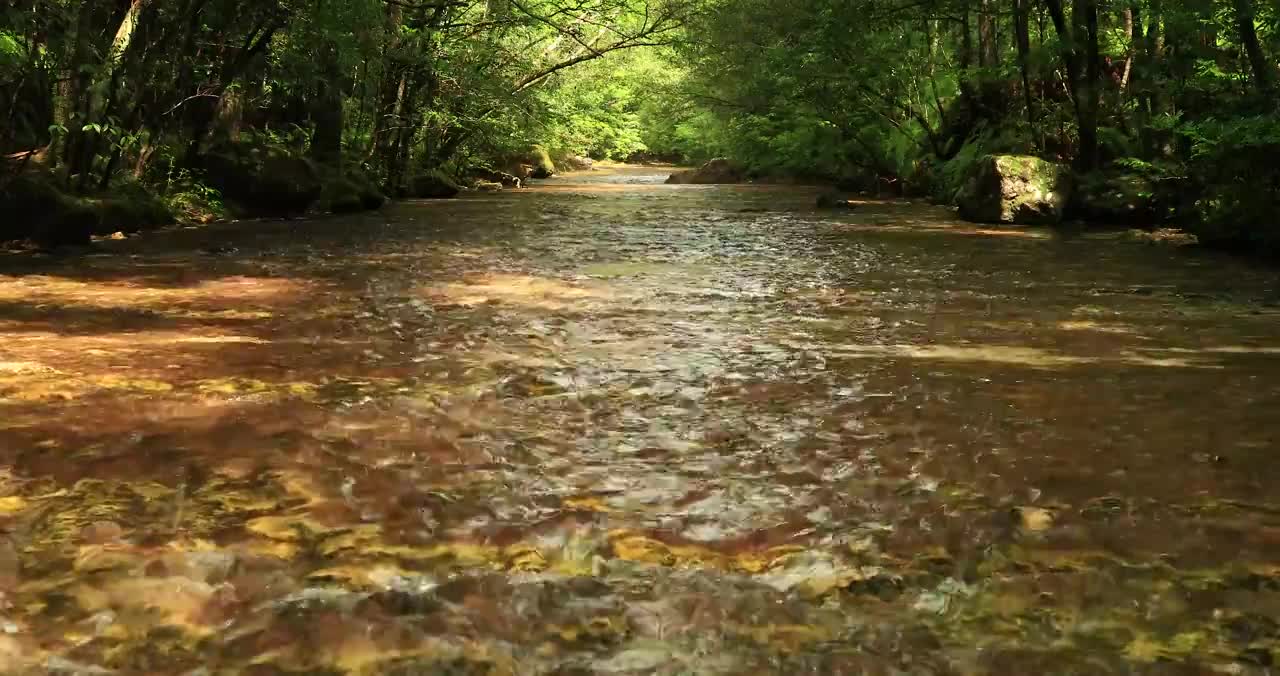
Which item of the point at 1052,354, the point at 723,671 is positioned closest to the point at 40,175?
the point at 1052,354

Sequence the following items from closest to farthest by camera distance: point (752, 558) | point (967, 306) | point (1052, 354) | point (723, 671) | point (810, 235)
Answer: point (723, 671) < point (752, 558) < point (1052, 354) < point (967, 306) < point (810, 235)

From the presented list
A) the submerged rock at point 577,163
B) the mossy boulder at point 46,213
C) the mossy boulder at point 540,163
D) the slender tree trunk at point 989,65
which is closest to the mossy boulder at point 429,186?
the slender tree trunk at point 989,65

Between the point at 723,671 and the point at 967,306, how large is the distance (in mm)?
4899

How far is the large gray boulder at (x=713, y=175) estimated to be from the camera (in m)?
34.7

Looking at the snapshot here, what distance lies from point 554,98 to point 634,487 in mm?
26763

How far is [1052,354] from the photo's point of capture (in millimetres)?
4758

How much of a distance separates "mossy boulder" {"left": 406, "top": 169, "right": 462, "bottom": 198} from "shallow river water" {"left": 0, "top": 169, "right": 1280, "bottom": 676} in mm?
14769

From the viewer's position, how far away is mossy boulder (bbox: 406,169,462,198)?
2080cm

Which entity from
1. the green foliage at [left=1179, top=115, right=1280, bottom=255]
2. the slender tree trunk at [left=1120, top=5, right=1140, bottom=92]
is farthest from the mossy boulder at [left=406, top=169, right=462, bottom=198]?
the green foliage at [left=1179, top=115, right=1280, bottom=255]

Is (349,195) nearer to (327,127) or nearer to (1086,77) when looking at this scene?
(327,127)

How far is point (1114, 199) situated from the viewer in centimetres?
1273

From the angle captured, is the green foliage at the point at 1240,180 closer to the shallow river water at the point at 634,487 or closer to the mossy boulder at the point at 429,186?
the shallow river water at the point at 634,487

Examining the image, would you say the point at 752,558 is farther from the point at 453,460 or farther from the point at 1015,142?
the point at 1015,142

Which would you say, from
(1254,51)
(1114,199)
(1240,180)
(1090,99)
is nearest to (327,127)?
(1090,99)
